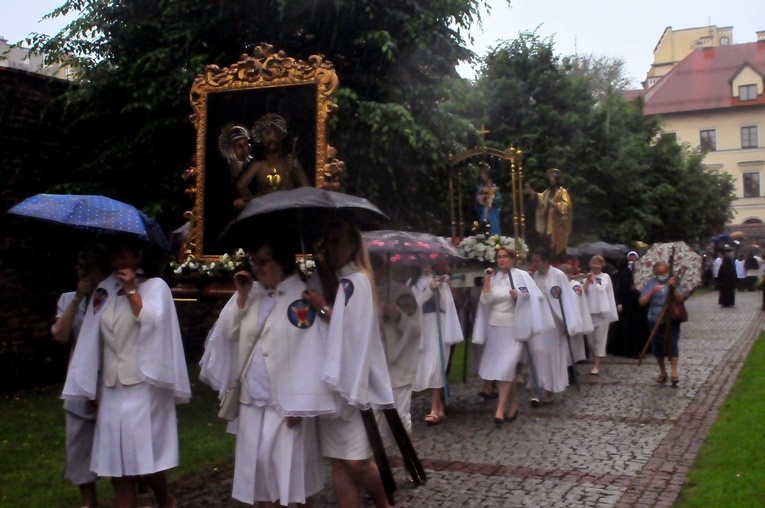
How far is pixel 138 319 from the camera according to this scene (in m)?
5.80

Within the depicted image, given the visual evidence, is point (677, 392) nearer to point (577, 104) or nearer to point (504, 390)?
point (504, 390)

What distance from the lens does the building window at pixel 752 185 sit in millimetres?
71250

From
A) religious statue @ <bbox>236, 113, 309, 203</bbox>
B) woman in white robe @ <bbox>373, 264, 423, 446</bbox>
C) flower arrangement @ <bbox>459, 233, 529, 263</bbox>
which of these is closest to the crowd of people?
woman in white robe @ <bbox>373, 264, 423, 446</bbox>

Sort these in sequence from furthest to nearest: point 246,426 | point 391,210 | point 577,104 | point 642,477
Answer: point 577,104 → point 391,210 → point 642,477 → point 246,426

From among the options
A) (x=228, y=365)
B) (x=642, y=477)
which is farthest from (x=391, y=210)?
(x=228, y=365)

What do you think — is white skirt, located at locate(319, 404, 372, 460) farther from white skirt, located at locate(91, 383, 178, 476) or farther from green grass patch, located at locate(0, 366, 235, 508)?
green grass patch, located at locate(0, 366, 235, 508)

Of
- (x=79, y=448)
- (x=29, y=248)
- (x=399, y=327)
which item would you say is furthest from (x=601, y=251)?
(x=79, y=448)

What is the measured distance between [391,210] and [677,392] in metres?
6.02

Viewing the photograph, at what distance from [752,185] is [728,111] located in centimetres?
590

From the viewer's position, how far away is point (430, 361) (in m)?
11.1

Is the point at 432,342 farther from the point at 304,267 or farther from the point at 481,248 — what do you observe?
the point at 304,267

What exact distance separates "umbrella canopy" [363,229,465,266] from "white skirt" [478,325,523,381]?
2.54m

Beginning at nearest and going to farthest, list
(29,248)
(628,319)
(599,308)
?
(29,248) < (599,308) < (628,319)

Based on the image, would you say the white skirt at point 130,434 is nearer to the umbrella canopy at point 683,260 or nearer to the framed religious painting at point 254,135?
the framed religious painting at point 254,135
